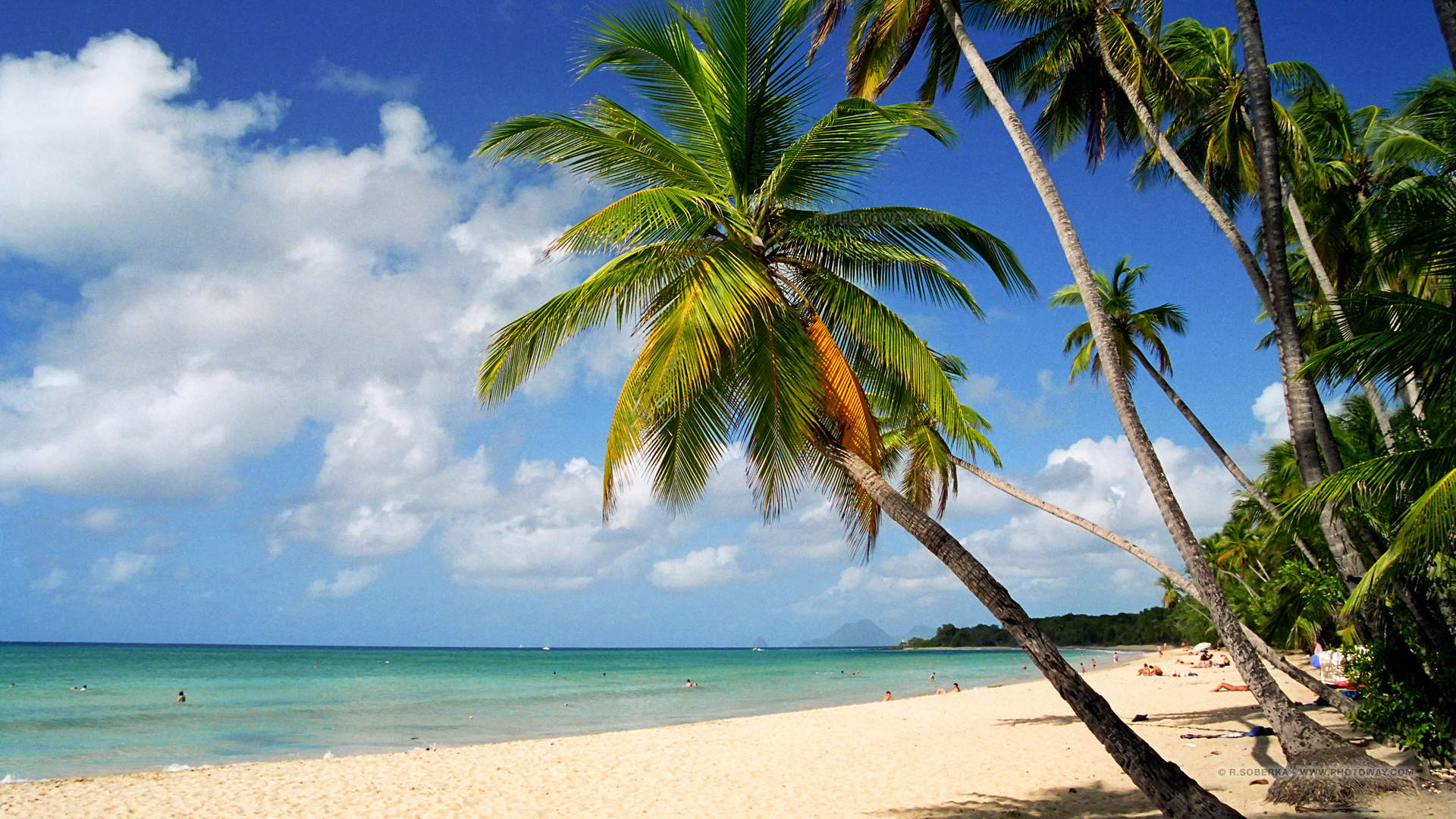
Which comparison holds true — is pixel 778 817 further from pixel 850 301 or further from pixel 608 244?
pixel 608 244

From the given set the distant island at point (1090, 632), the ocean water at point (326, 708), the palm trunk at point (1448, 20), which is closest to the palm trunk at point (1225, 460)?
the palm trunk at point (1448, 20)

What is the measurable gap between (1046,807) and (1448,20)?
22.9 feet

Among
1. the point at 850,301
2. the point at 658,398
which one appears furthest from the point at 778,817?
the point at 850,301

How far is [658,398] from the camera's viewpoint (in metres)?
5.83

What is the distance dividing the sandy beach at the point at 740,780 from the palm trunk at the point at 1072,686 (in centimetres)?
276

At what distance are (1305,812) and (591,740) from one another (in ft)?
36.8

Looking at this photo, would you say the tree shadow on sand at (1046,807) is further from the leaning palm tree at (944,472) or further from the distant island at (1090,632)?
the distant island at (1090,632)

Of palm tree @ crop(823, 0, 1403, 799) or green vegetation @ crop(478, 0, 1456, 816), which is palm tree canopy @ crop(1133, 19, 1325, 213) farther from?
palm tree @ crop(823, 0, 1403, 799)

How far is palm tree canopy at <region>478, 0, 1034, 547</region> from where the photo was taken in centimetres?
572

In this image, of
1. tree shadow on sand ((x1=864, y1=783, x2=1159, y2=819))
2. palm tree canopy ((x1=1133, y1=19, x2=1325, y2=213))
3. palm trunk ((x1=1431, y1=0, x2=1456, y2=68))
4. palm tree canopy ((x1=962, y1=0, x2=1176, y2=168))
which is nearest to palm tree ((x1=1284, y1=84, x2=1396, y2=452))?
palm tree canopy ((x1=1133, y1=19, x2=1325, y2=213))

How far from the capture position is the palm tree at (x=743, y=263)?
→ 5.61 m

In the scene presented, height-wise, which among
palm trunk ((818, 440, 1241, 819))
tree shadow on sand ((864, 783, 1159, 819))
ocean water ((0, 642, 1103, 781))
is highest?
palm trunk ((818, 440, 1241, 819))

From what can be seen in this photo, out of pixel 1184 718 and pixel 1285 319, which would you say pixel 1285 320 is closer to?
pixel 1285 319

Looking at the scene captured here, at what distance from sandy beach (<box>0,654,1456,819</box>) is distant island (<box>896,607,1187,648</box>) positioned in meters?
54.2
